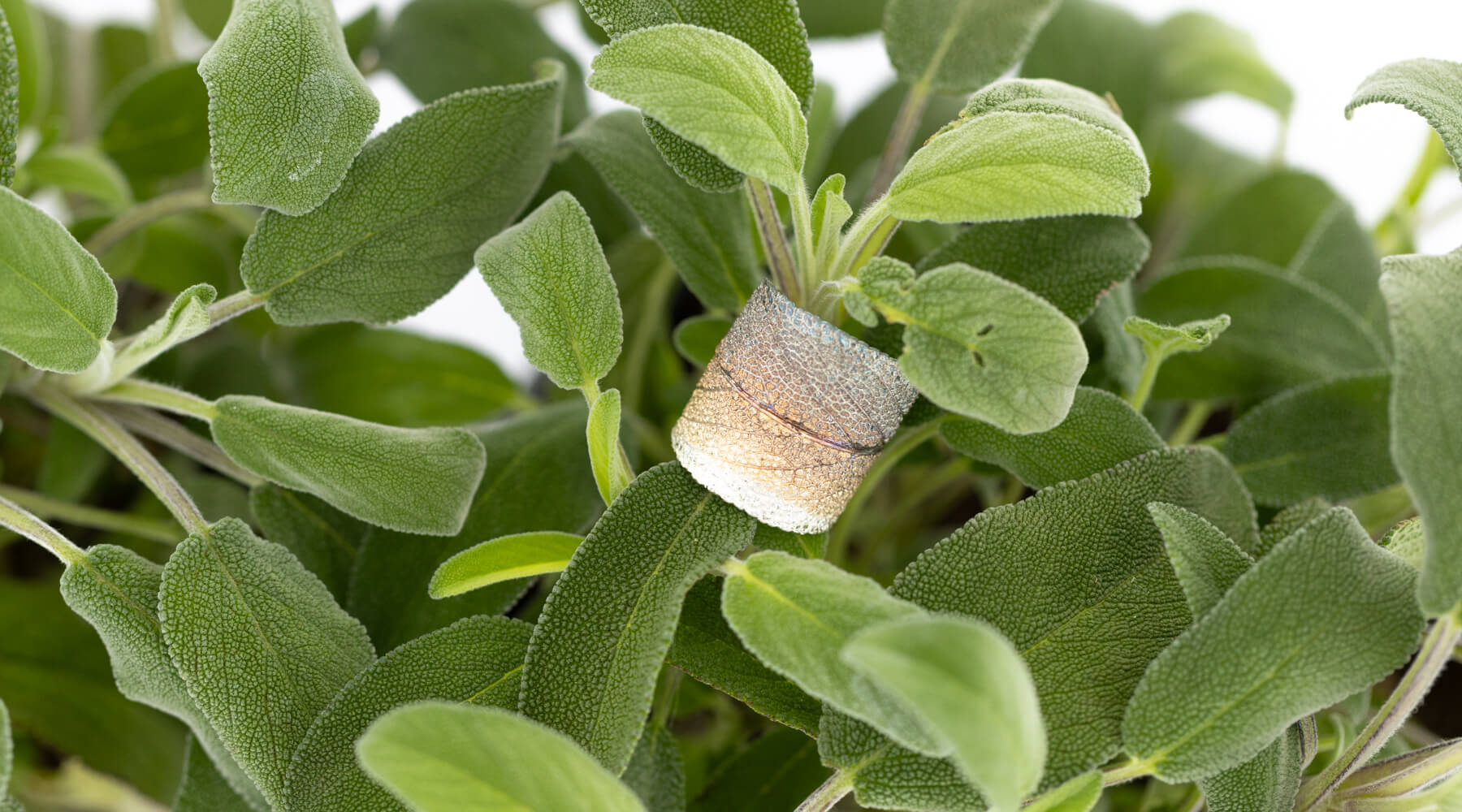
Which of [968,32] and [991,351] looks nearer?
[991,351]

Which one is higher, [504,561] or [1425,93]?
[1425,93]

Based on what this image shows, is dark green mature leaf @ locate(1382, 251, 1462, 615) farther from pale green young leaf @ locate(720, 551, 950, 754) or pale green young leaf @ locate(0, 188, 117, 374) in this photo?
pale green young leaf @ locate(0, 188, 117, 374)

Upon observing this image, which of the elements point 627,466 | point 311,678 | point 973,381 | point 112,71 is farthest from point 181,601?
point 112,71

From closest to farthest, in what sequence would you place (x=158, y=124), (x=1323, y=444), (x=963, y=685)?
(x=963, y=685) → (x=1323, y=444) → (x=158, y=124)

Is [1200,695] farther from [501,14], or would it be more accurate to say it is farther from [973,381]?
[501,14]

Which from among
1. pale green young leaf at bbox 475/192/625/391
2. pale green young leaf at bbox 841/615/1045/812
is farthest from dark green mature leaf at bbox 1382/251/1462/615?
pale green young leaf at bbox 475/192/625/391

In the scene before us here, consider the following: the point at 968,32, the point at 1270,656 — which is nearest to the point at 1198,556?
the point at 1270,656

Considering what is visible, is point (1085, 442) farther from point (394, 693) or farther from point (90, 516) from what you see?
point (90, 516)

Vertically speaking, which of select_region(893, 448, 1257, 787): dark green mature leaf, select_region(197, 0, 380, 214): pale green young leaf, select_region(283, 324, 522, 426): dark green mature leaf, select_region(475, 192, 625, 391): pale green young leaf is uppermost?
select_region(197, 0, 380, 214): pale green young leaf
